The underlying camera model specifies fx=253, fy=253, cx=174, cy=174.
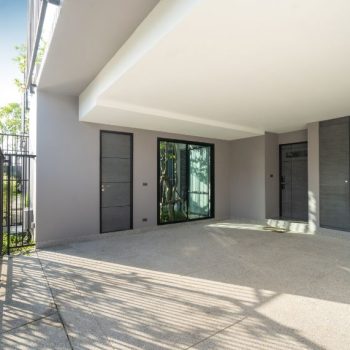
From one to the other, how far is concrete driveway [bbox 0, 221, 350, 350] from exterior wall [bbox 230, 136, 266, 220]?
2.43 meters

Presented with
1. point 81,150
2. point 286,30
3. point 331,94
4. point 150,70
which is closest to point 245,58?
point 286,30

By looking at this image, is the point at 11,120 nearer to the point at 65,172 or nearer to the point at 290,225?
the point at 65,172

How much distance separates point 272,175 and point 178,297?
211 inches

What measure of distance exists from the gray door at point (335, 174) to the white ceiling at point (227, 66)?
0.38 m

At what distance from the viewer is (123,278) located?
3.24 m

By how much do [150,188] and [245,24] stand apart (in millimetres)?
4355

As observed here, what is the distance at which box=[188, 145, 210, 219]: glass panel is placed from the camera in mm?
7117

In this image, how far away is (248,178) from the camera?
7.34m

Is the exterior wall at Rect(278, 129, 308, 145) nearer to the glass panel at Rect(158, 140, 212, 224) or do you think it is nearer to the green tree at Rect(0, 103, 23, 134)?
the glass panel at Rect(158, 140, 212, 224)

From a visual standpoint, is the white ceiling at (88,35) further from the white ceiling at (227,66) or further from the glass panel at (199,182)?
the glass panel at (199,182)

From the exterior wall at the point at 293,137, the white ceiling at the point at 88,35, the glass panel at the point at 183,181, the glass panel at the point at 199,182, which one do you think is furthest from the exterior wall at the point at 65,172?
the exterior wall at the point at 293,137

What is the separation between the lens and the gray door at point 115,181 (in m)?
5.41

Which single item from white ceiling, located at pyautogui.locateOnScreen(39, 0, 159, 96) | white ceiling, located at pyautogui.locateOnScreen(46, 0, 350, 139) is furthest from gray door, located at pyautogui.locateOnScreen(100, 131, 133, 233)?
white ceiling, located at pyautogui.locateOnScreen(39, 0, 159, 96)

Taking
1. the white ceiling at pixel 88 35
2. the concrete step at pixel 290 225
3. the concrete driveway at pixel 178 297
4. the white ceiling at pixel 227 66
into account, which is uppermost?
the white ceiling at pixel 88 35
